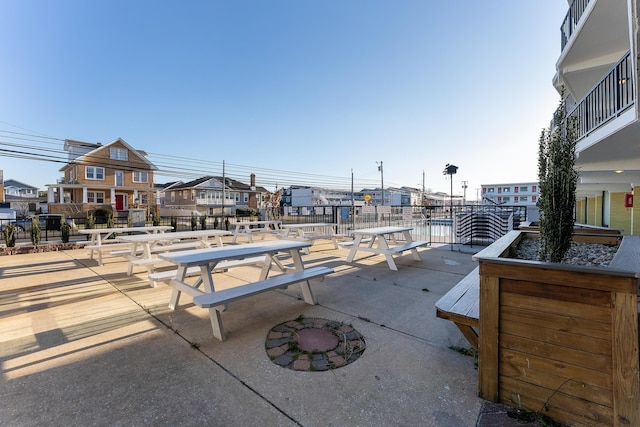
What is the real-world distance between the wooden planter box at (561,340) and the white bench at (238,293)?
2292 millimetres

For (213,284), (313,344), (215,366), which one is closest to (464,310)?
(313,344)

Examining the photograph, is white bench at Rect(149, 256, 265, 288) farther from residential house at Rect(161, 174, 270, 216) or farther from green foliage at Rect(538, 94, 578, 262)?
residential house at Rect(161, 174, 270, 216)

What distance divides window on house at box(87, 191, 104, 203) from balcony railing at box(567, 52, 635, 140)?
117 feet

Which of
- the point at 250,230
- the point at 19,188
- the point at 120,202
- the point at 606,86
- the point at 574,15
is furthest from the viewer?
the point at 19,188

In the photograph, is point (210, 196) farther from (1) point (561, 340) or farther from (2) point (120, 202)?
(1) point (561, 340)

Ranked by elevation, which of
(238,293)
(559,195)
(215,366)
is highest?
(559,195)

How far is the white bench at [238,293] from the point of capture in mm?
2852

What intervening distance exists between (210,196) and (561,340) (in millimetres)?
41688

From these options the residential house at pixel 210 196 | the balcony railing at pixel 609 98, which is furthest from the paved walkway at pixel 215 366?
the residential house at pixel 210 196

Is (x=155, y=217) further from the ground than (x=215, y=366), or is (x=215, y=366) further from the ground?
(x=155, y=217)

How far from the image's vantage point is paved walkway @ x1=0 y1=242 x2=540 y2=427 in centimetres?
183

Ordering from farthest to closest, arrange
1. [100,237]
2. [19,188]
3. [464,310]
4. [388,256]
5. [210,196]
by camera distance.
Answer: [19,188] < [210,196] < [100,237] < [388,256] < [464,310]

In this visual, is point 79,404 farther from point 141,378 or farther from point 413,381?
point 413,381

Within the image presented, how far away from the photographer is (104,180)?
91.3ft
